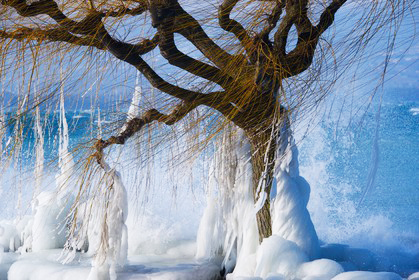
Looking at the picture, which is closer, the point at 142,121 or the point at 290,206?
the point at 142,121

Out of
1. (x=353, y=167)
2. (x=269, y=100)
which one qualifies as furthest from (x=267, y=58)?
(x=353, y=167)

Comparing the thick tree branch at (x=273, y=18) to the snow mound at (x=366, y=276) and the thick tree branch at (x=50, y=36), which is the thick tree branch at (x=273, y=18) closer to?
the thick tree branch at (x=50, y=36)

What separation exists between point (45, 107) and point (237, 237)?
1.05 metres

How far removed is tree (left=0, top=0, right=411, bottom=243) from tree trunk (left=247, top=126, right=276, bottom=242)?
0.06 m

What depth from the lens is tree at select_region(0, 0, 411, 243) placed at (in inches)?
67.4

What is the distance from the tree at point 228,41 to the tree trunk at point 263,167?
64 mm

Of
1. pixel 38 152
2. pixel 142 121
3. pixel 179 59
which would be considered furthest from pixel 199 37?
pixel 38 152

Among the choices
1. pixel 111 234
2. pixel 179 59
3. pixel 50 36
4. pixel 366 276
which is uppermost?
pixel 50 36

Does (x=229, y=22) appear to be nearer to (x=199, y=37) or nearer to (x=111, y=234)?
(x=199, y=37)

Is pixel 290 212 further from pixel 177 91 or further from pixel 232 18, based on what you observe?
pixel 232 18

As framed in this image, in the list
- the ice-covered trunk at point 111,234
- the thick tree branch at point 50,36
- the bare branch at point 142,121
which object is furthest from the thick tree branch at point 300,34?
the ice-covered trunk at point 111,234

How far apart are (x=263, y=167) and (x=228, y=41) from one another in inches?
24.1

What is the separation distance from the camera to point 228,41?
1.82 meters

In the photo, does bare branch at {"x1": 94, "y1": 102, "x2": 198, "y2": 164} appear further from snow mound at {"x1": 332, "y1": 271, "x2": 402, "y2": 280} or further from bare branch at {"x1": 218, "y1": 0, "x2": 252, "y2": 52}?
snow mound at {"x1": 332, "y1": 271, "x2": 402, "y2": 280}
